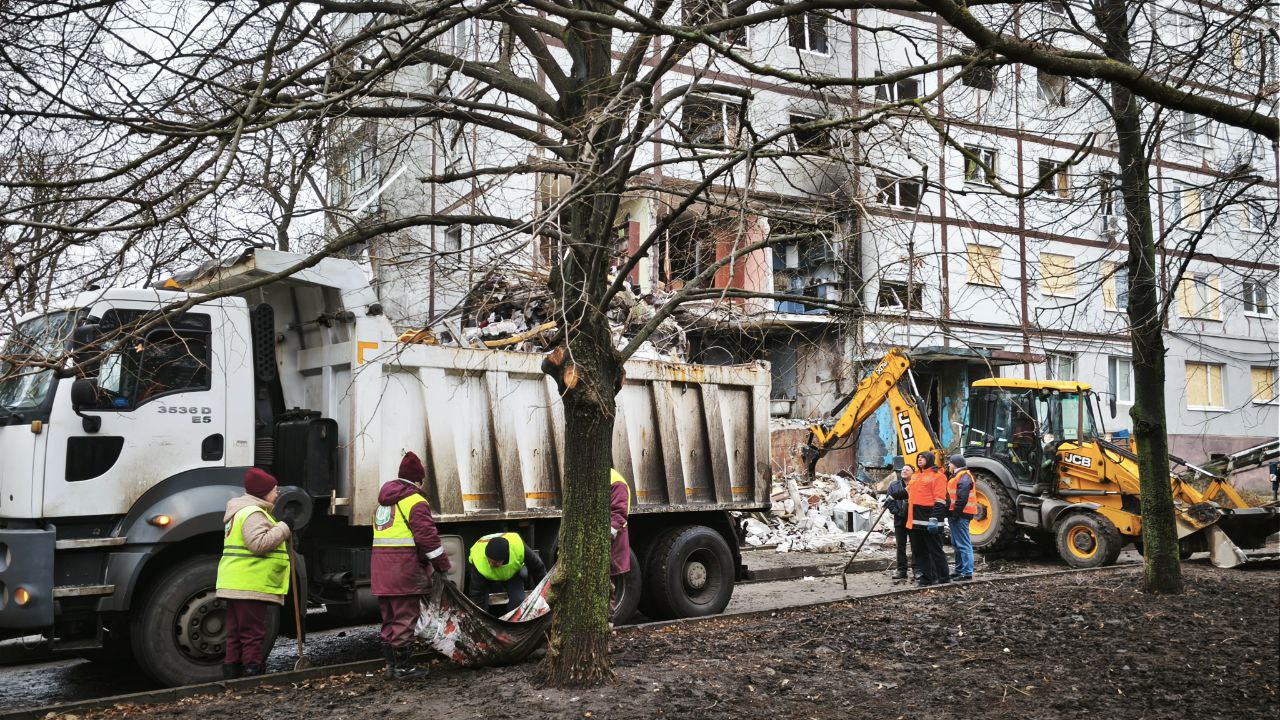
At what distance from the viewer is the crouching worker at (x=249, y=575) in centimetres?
744

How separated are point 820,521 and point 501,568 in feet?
37.6

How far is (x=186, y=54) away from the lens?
7.13 metres

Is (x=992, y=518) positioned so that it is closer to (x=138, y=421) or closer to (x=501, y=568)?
(x=501, y=568)

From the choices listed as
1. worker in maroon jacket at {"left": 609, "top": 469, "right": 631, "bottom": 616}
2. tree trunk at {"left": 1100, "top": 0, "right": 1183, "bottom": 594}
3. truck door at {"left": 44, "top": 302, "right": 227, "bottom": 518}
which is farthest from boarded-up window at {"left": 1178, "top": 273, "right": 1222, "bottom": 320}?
truck door at {"left": 44, "top": 302, "right": 227, "bottom": 518}

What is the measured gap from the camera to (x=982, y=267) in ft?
21.7

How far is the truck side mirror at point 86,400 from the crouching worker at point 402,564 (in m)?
2.11

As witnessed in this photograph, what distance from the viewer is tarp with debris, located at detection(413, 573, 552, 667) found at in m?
7.51

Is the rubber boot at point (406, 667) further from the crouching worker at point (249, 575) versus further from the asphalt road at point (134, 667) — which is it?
the asphalt road at point (134, 667)

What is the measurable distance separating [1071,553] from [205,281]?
12.0 m

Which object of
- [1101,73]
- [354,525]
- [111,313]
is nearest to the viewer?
[1101,73]

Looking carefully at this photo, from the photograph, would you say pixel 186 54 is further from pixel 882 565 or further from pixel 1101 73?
pixel 882 565

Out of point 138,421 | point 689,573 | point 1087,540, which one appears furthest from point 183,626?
point 1087,540

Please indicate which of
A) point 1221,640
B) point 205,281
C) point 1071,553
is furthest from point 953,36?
point 1071,553

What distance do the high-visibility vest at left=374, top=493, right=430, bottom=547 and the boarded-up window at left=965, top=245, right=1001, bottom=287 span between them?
4051 millimetres
